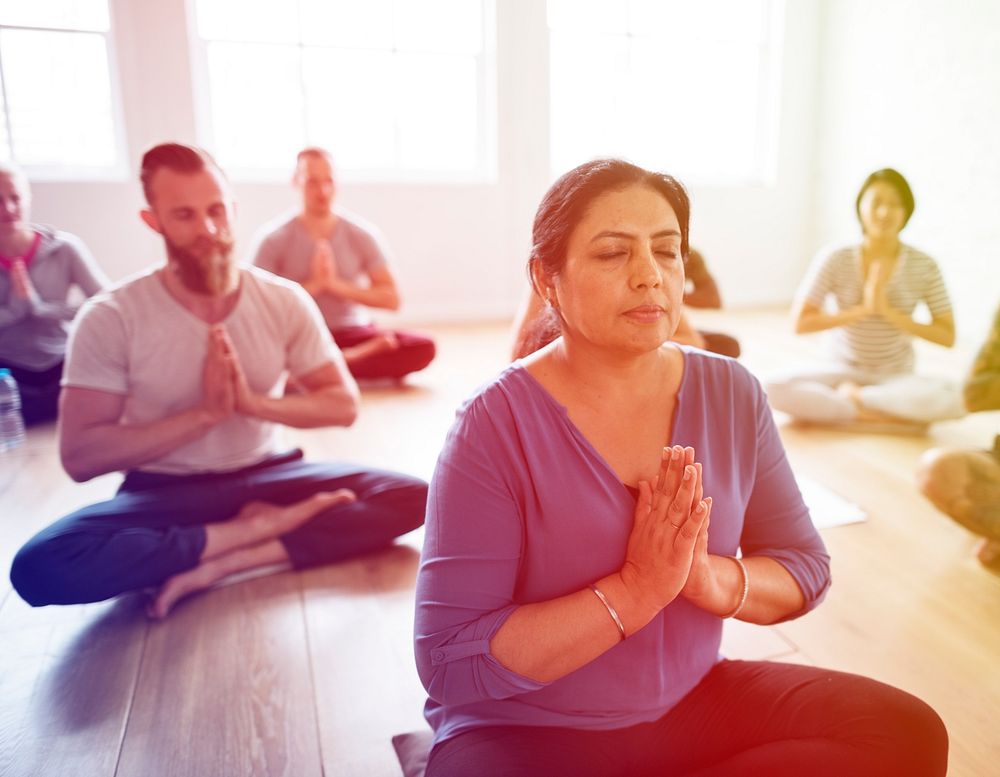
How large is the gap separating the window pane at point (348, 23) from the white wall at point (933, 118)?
3520mm

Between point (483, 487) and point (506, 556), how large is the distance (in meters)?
0.09

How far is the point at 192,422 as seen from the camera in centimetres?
198

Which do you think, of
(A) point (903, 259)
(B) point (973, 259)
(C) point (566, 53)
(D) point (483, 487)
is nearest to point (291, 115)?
(C) point (566, 53)

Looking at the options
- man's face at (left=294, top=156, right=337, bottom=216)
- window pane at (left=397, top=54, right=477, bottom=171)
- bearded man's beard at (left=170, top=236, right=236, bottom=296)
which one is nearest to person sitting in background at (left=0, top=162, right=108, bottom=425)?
man's face at (left=294, top=156, right=337, bottom=216)

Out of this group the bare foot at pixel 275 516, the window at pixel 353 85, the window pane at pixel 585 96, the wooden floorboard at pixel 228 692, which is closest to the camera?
the wooden floorboard at pixel 228 692

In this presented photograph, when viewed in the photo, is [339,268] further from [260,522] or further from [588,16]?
[588,16]

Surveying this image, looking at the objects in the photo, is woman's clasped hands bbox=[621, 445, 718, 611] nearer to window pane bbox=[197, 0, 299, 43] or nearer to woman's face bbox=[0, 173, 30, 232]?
A: woman's face bbox=[0, 173, 30, 232]

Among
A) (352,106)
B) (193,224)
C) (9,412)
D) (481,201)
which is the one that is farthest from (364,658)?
(352,106)

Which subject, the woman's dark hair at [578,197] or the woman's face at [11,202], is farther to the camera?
the woman's face at [11,202]

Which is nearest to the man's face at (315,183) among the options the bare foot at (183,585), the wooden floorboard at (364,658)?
the wooden floorboard at (364,658)

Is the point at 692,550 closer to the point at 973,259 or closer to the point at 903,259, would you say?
the point at 903,259

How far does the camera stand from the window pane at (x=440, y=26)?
575 centimetres

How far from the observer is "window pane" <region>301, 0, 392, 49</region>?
556 cm

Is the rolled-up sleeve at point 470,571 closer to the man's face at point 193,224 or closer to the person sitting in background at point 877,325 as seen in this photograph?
the man's face at point 193,224
